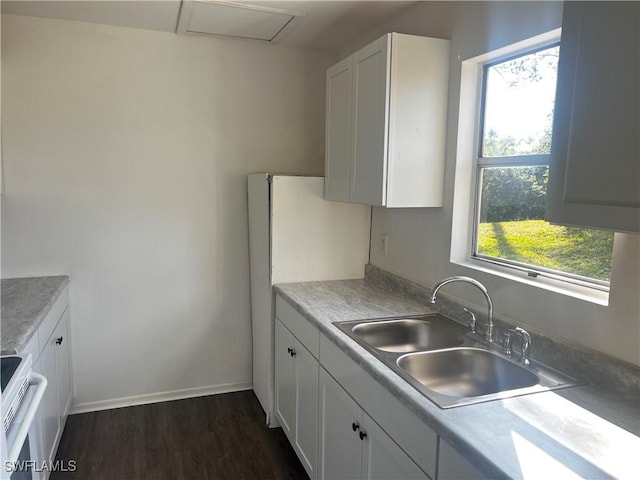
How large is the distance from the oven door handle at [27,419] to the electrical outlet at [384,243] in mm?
1815

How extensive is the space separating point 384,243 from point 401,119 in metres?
0.88

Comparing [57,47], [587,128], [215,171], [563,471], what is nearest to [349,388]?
[563,471]

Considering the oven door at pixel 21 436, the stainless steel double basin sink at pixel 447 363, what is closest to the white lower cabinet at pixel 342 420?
the stainless steel double basin sink at pixel 447 363

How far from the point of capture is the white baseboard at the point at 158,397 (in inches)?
116

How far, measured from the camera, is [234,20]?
262cm

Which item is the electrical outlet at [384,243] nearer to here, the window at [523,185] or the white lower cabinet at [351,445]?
the window at [523,185]

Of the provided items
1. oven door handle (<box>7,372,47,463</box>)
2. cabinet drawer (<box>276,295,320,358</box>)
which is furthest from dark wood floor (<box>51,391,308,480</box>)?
oven door handle (<box>7,372,47,463</box>)

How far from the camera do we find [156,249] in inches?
117

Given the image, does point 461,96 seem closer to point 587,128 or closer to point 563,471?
point 587,128

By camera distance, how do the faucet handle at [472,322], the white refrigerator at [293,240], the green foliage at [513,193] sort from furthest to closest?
the white refrigerator at [293,240], the faucet handle at [472,322], the green foliage at [513,193]

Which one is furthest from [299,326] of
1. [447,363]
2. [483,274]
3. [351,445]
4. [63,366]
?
[63,366]

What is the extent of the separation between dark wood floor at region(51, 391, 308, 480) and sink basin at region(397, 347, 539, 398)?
107 cm

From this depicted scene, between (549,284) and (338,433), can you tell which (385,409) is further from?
(549,284)

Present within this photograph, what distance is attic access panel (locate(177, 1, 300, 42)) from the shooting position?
2.42 metres
